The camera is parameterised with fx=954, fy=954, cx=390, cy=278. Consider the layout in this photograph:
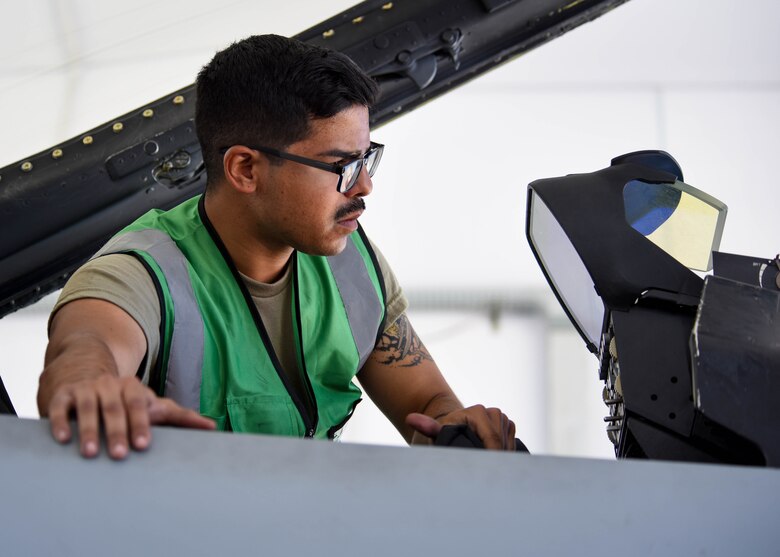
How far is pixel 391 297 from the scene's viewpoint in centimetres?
149

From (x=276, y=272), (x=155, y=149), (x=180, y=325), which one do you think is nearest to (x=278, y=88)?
(x=276, y=272)

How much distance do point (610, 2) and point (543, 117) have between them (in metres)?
2.41

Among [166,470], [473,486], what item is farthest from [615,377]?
[166,470]

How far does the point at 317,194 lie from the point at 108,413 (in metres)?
0.76

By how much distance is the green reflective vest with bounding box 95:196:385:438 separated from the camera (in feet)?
4.00

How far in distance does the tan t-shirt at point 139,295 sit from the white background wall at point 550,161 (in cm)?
285

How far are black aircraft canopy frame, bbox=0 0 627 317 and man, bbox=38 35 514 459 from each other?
41 centimetres

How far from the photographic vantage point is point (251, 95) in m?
1.38

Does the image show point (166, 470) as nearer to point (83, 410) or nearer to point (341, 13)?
point (83, 410)

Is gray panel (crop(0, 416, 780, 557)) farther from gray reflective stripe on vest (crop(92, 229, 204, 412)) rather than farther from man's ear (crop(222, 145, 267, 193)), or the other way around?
man's ear (crop(222, 145, 267, 193))

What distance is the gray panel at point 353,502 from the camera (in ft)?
2.00

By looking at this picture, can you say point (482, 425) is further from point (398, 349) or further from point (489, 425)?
point (398, 349)

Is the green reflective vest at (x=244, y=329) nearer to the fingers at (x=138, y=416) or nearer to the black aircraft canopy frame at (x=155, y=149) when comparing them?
the black aircraft canopy frame at (x=155, y=149)

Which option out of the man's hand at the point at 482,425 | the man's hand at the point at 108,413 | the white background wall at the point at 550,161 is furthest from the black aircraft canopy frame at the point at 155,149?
the white background wall at the point at 550,161
